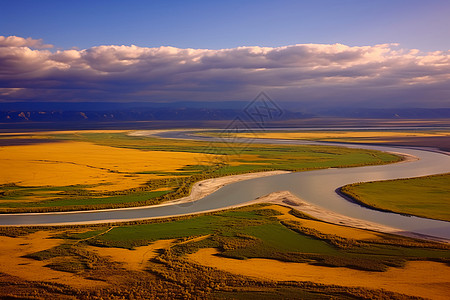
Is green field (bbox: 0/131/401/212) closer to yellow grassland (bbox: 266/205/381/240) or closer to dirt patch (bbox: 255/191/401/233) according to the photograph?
dirt patch (bbox: 255/191/401/233)

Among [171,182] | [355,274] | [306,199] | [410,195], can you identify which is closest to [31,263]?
[355,274]

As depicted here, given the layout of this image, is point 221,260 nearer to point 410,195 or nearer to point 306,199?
point 306,199

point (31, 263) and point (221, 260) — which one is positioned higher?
point (31, 263)

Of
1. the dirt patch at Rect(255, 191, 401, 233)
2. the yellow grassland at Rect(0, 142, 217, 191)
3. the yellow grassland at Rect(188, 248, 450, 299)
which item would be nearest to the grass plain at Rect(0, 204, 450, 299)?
the yellow grassland at Rect(188, 248, 450, 299)

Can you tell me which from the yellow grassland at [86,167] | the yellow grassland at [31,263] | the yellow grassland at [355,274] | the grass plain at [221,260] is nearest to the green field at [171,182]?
the grass plain at [221,260]

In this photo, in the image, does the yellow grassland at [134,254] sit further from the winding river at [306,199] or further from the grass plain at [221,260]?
the winding river at [306,199]

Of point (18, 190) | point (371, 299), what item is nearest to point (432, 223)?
point (371, 299)
